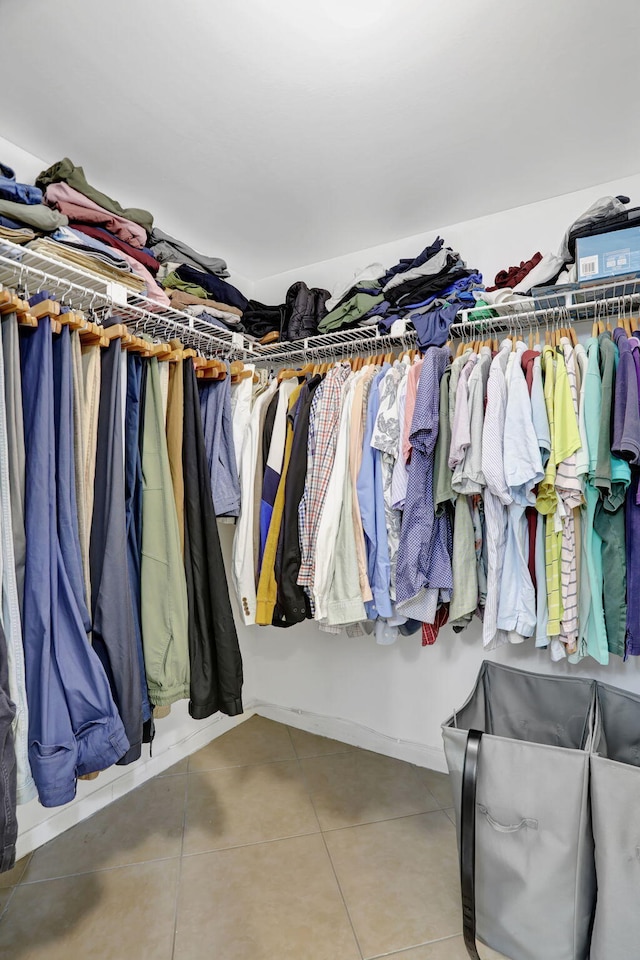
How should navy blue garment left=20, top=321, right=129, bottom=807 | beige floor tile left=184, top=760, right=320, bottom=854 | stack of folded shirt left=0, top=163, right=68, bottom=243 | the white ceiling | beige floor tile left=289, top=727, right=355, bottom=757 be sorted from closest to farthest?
1. navy blue garment left=20, top=321, right=129, bottom=807
2. the white ceiling
3. stack of folded shirt left=0, top=163, right=68, bottom=243
4. beige floor tile left=184, top=760, right=320, bottom=854
5. beige floor tile left=289, top=727, right=355, bottom=757

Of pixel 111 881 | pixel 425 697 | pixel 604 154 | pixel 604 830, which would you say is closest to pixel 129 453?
pixel 111 881

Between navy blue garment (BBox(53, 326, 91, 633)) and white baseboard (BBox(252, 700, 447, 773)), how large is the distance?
1.64 m

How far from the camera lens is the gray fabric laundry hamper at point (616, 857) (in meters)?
1.11

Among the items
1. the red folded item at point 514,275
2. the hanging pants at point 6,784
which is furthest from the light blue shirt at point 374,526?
the hanging pants at point 6,784

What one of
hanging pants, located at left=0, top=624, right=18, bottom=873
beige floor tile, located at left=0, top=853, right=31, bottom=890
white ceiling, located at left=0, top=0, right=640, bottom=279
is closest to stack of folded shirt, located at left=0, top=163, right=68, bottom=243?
white ceiling, located at left=0, top=0, right=640, bottom=279

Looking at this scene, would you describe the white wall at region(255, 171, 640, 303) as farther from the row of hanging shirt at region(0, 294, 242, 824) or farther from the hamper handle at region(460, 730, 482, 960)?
the hamper handle at region(460, 730, 482, 960)

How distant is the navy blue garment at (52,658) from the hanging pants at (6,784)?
0.07m

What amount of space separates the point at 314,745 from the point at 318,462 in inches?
57.9

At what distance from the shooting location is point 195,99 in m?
1.52

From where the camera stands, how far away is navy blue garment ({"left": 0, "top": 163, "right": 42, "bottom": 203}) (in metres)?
1.39

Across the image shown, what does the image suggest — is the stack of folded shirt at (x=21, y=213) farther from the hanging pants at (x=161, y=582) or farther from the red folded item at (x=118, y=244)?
the hanging pants at (x=161, y=582)

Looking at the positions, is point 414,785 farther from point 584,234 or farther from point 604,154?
point 604,154

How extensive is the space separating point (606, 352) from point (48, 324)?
4.89ft

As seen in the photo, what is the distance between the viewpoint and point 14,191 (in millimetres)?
1400
